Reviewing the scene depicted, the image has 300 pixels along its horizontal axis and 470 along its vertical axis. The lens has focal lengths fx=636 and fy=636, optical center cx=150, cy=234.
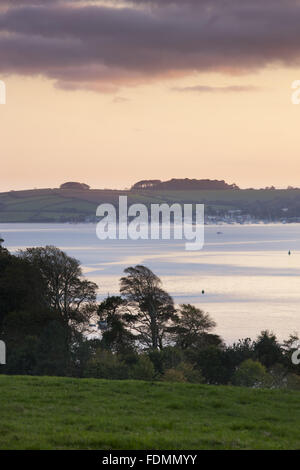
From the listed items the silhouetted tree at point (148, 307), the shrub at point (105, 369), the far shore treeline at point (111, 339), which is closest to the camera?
the shrub at point (105, 369)

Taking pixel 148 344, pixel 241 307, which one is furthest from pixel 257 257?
pixel 148 344

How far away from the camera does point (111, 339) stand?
49000mm

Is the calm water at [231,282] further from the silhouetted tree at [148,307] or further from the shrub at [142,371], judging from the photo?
the shrub at [142,371]

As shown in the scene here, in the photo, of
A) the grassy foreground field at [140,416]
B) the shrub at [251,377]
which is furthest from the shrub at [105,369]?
the grassy foreground field at [140,416]

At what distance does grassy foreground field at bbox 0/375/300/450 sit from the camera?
10273mm

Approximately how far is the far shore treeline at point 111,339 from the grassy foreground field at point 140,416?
15928 mm

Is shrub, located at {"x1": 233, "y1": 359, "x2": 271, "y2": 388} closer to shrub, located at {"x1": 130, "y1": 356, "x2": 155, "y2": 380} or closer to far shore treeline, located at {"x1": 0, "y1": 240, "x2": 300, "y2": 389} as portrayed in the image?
far shore treeline, located at {"x1": 0, "y1": 240, "x2": 300, "y2": 389}

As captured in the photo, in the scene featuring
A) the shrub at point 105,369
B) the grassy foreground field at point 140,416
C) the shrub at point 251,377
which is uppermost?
the grassy foreground field at point 140,416

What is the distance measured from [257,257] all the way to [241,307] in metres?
87.9

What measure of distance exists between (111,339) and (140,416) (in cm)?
3702

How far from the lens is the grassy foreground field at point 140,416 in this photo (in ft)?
33.7

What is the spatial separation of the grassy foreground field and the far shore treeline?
52.3 feet

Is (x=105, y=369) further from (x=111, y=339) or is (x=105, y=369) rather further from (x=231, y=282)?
(x=231, y=282)

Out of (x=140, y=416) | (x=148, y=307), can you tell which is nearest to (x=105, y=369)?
(x=140, y=416)
